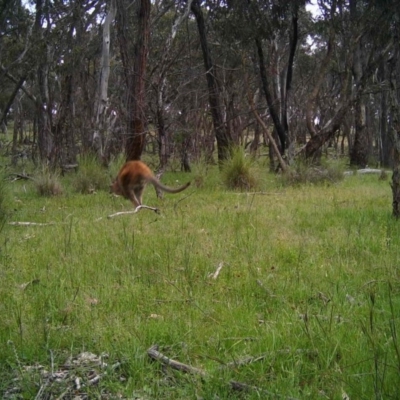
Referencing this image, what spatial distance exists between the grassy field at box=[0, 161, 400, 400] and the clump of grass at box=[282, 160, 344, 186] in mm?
5213

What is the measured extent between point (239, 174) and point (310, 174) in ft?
7.16

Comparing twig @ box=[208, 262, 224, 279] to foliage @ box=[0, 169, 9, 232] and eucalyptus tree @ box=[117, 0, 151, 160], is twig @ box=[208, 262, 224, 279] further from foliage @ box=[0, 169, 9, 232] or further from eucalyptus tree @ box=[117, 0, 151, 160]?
eucalyptus tree @ box=[117, 0, 151, 160]

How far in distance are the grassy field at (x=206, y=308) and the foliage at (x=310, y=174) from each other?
5219 mm

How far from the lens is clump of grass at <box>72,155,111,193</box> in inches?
460

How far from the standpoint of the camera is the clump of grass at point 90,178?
11.7 meters

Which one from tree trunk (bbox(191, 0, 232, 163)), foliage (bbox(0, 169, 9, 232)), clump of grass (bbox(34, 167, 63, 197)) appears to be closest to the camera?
foliage (bbox(0, 169, 9, 232))

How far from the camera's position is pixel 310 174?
1272 centimetres

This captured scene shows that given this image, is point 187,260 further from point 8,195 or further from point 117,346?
point 8,195

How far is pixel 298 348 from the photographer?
3186 mm

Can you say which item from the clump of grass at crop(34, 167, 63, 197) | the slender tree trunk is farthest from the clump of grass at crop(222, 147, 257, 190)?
the slender tree trunk

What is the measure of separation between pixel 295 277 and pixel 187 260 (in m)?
0.93

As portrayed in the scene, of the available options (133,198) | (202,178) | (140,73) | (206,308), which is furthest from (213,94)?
(206,308)

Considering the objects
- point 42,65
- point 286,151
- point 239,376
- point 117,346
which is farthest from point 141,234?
point 42,65

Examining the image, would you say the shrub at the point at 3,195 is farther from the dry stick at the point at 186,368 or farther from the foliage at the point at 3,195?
the dry stick at the point at 186,368
